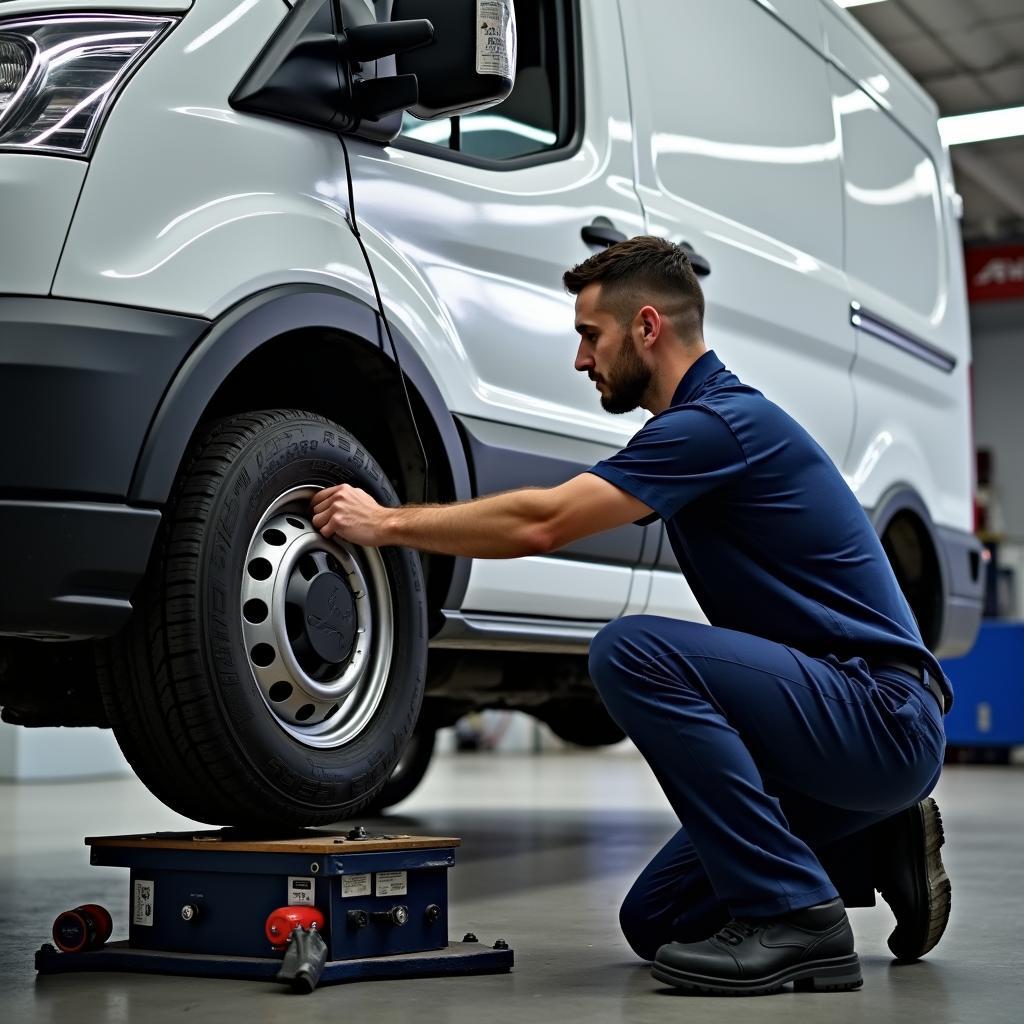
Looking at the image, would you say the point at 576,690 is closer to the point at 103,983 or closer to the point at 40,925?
the point at 40,925

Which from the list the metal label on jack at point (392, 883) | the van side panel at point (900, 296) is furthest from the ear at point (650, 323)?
the van side panel at point (900, 296)

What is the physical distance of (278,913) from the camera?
2.15 meters

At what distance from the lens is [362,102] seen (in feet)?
8.41

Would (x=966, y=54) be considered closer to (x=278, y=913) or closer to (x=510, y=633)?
(x=510, y=633)

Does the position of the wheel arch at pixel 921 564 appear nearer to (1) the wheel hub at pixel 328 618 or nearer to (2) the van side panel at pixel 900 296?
(2) the van side panel at pixel 900 296

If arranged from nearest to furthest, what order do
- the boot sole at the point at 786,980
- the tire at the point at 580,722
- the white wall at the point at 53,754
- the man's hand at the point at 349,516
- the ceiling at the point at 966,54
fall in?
the boot sole at the point at 786,980
the man's hand at the point at 349,516
the tire at the point at 580,722
the white wall at the point at 53,754
the ceiling at the point at 966,54

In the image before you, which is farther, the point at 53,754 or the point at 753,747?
the point at 53,754

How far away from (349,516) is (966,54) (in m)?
10.9

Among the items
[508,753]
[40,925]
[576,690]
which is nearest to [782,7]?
[576,690]

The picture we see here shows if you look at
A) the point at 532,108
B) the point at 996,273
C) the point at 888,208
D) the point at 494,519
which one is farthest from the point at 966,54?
the point at 494,519

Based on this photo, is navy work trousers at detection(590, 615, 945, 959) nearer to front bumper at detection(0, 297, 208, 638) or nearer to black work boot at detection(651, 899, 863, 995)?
black work boot at detection(651, 899, 863, 995)

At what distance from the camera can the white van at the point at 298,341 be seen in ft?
7.05

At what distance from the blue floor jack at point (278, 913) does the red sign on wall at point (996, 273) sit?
49.9 ft

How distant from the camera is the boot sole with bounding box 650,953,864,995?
211cm
